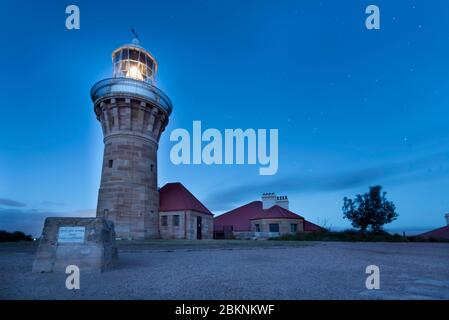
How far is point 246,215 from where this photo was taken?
3372cm

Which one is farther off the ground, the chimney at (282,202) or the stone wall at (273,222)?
the chimney at (282,202)

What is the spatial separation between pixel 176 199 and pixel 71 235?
1842 cm

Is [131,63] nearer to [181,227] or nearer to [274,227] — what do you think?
[181,227]

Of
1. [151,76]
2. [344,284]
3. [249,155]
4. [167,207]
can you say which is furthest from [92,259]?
[151,76]

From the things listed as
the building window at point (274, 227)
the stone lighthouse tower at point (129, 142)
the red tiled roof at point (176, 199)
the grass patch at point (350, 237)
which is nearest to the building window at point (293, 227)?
the building window at point (274, 227)

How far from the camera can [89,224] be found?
6.76 metres

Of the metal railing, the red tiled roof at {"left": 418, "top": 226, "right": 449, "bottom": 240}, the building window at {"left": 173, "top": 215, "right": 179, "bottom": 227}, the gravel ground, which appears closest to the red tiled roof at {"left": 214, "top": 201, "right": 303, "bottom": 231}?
the building window at {"left": 173, "top": 215, "right": 179, "bottom": 227}

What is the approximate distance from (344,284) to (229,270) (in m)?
2.61

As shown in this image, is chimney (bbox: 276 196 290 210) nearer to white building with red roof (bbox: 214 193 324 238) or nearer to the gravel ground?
white building with red roof (bbox: 214 193 324 238)

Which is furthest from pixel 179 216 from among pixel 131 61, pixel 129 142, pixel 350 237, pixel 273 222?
pixel 350 237

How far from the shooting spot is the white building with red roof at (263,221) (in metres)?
30.0

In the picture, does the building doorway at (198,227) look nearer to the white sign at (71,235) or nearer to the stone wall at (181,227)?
the stone wall at (181,227)

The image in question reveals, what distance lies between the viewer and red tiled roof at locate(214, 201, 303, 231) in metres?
30.9
